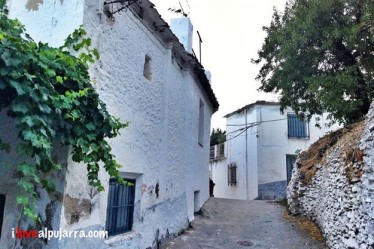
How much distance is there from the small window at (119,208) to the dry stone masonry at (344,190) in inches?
152

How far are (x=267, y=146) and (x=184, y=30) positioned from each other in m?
10.2

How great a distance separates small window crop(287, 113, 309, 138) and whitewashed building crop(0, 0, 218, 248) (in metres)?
10.8

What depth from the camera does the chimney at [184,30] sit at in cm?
955

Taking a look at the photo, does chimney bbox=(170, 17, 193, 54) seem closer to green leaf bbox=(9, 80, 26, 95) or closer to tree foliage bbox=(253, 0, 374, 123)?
tree foliage bbox=(253, 0, 374, 123)

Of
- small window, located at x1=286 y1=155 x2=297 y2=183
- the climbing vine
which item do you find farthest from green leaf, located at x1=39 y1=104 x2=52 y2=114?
small window, located at x1=286 y1=155 x2=297 y2=183

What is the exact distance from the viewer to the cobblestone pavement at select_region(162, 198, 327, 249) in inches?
273

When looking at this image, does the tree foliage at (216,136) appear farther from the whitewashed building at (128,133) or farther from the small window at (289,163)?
the whitewashed building at (128,133)

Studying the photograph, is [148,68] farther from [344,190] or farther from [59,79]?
[344,190]

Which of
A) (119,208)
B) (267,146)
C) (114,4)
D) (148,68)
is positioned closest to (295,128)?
(267,146)

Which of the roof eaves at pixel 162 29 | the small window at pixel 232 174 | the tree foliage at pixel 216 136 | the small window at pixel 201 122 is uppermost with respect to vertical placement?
the tree foliage at pixel 216 136

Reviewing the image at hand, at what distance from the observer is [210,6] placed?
8.32 m

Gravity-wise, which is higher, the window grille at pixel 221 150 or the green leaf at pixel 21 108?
the window grille at pixel 221 150

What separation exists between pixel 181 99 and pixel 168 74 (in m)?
1.23

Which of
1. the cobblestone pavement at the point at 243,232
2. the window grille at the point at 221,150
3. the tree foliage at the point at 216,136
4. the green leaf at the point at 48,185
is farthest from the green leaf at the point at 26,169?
the tree foliage at the point at 216,136
